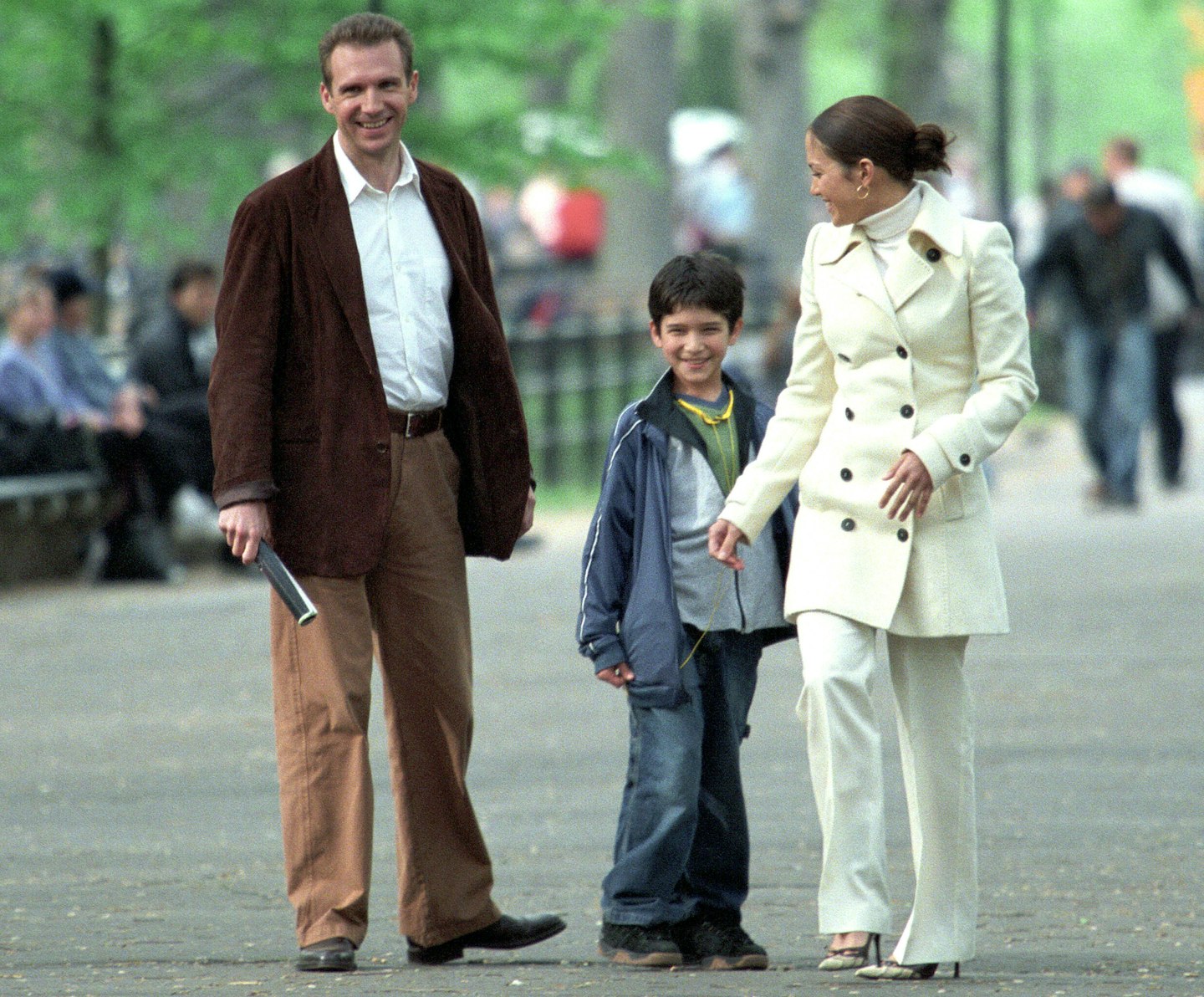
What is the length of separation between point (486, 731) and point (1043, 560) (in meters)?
5.09

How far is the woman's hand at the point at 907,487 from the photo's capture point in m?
4.88

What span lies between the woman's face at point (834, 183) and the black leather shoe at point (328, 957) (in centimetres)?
183

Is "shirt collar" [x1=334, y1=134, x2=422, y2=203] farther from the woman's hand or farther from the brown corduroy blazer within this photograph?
the woman's hand

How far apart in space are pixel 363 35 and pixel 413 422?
0.83m

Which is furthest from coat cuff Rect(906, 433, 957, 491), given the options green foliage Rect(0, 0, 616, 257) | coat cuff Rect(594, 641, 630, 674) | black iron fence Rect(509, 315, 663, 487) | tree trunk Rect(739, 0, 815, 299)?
tree trunk Rect(739, 0, 815, 299)

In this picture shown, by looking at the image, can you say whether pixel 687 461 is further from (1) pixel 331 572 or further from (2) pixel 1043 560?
(2) pixel 1043 560

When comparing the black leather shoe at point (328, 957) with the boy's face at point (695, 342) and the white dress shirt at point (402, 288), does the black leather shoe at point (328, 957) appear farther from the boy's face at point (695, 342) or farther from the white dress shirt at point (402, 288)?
the boy's face at point (695, 342)

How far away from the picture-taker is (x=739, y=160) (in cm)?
3391

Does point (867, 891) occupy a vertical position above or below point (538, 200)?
below

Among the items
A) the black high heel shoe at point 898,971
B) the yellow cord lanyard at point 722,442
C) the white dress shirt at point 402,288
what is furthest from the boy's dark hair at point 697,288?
the black high heel shoe at point 898,971

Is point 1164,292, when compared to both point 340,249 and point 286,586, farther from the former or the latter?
point 286,586

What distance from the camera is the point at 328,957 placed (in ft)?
16.8

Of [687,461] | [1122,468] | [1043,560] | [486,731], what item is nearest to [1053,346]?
[1122,468]

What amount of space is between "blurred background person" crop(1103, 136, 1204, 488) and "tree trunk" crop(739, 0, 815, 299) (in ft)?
31.5
